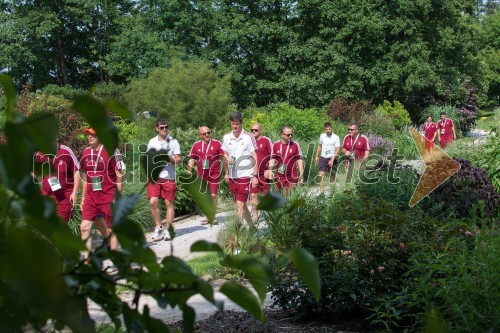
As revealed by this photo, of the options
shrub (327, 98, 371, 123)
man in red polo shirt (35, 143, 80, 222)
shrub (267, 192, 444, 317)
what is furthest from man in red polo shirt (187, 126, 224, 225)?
shrub (327, 98, 371, 123)

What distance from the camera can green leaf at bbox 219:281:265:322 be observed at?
0.89 metres

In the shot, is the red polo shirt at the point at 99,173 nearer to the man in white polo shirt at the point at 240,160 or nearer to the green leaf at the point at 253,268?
the man in white polo shirt at the point at 240,160

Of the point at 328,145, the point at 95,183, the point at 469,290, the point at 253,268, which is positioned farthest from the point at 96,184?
the point at 253,268

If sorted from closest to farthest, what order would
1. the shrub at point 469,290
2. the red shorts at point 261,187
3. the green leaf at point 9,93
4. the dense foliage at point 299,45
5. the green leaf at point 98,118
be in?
the green leaf at point 98,118
the green leaf at point 9,93
the shrub at point 469,290
the red shorts at point 261,187
the dense foliage at point 299,45

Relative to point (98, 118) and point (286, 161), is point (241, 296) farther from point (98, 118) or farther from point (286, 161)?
point (286, 161)

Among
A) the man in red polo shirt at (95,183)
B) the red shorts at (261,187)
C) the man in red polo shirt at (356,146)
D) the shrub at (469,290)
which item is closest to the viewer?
the shrub at (469,290)

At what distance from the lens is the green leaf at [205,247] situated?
0.98 m

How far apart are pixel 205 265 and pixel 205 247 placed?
23.0 ft

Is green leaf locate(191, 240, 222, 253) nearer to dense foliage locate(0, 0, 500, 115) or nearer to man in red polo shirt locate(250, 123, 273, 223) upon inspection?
man in red polo shirt locate(250, 123, 273, 223)

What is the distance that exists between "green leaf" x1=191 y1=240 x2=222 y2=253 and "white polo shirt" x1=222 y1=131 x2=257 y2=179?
1016 cm

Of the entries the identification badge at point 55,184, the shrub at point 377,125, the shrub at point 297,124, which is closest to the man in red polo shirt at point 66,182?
the identification badge at point 55,184

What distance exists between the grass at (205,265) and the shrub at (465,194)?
2763mm

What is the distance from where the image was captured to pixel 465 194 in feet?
29.0

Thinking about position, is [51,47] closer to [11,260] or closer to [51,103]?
[51,103]
